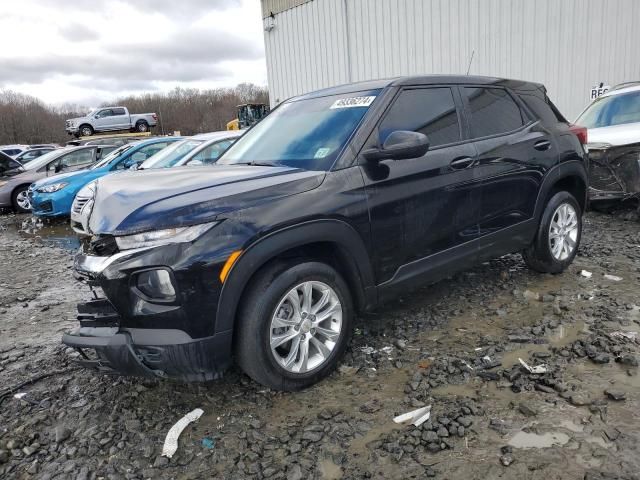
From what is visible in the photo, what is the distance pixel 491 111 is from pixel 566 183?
1292 mm

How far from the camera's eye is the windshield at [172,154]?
8.25m

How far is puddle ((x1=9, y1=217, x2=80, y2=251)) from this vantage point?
841 cm

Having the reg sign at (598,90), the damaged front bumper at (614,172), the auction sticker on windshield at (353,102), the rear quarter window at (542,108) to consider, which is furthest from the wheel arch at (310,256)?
the reg sign at (598,90)

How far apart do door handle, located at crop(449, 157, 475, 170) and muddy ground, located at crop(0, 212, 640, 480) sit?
1.21m

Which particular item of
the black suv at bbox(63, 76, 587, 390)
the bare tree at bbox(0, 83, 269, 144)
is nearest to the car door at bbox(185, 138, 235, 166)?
the black suv at bbox(63, 76, 587, 390)

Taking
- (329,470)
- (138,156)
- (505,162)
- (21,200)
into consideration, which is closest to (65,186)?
(138,156)

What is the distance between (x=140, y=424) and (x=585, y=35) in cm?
1286

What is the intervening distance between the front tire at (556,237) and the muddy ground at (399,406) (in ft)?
1.22

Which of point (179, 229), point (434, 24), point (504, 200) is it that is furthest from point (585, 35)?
point (179, 229)

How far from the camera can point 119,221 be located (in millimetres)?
2475

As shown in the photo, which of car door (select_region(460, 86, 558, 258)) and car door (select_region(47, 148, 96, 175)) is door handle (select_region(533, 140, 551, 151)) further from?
car door (select_region(47, 148, 96, 175))

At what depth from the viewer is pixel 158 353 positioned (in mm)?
2434

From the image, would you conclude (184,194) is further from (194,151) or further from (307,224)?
(194,151)

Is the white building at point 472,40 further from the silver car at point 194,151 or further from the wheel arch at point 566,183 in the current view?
the wheel arch at point 566,183
